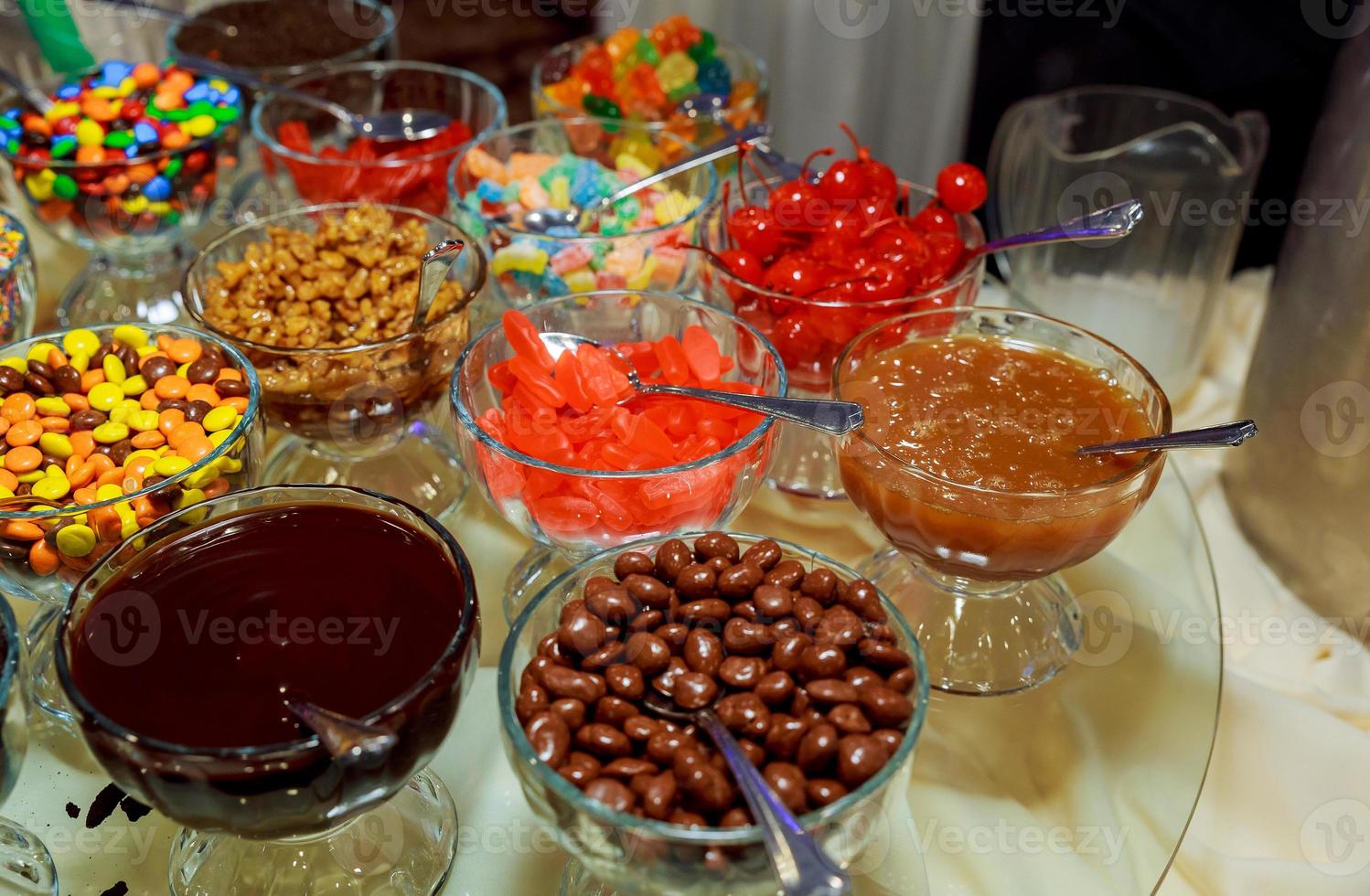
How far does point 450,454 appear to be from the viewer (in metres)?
1.39

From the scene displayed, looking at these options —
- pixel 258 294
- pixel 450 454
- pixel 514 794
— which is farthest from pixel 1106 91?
pixel 514 794

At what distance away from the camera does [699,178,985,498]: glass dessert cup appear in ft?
4.04

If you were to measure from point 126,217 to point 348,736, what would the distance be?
1027 mm

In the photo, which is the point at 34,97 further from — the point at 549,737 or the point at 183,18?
the point at 549,737

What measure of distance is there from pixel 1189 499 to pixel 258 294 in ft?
3.69

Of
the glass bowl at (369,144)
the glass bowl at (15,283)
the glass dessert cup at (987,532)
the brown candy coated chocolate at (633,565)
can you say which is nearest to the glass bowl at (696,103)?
the glass bowl at (369,144)

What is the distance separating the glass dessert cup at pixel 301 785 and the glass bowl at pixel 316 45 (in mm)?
1113

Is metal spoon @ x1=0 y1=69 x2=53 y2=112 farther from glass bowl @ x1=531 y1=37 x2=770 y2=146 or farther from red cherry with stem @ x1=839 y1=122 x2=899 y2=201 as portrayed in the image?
red cherry with stem @ x1=839 y1=122 x2=899 y2=201

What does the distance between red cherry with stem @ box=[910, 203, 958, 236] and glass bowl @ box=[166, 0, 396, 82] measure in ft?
3.36

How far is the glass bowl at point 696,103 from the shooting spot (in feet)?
5.52

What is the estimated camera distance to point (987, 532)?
3.23 feet

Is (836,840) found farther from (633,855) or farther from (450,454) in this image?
(450,454)

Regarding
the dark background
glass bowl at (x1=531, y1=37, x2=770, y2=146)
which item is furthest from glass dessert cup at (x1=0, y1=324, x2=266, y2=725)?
the dark background

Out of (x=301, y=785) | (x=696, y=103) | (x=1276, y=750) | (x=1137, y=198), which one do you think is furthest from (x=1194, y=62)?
(x=301, y=785)
